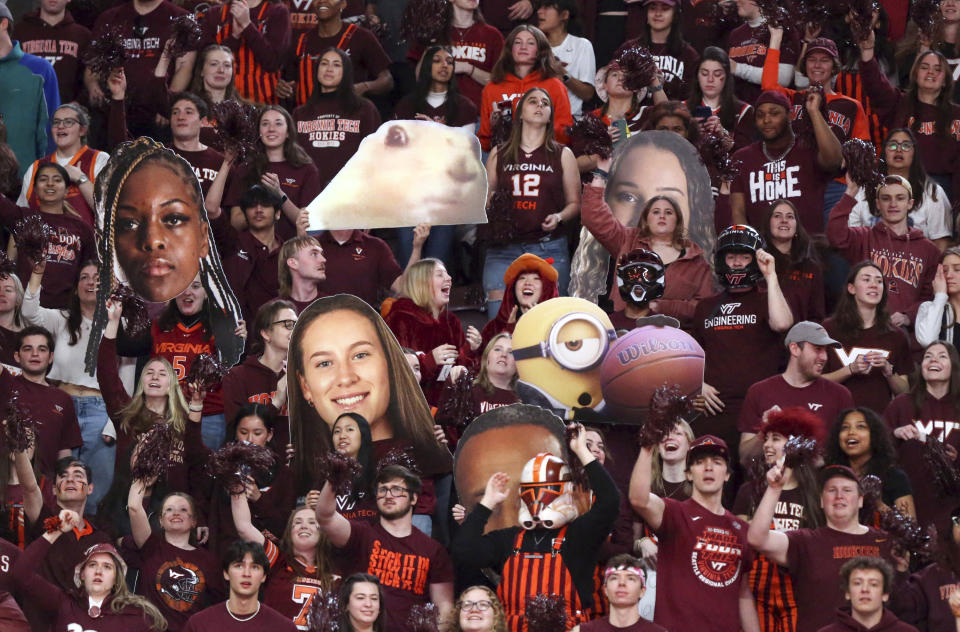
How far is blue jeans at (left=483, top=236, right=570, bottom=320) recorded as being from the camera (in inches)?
500

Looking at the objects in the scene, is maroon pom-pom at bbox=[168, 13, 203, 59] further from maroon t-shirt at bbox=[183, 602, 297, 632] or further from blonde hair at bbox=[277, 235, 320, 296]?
maroon t-shirt at bbox=[183, 602, 297, 632]

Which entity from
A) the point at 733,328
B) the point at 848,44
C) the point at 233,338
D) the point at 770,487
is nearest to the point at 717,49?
the point at 848,44

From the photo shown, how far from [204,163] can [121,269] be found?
1.23 metres

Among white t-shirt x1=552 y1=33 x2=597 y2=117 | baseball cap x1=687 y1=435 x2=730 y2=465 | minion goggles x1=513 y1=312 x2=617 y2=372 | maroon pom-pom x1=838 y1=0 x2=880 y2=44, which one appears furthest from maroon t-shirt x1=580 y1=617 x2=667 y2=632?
maroon pom-pom x1=838 y1=0 x2=880 y2=44

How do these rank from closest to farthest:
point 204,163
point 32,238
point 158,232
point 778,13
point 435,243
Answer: point 32,238 → point 158,232 → point 204,163 → point 435,243 → point 778,13

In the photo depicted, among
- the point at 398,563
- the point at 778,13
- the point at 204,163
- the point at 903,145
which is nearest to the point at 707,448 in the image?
the point at 398,563

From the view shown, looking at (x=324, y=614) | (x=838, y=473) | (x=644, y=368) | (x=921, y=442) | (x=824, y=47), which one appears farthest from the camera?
(x=824, y=47)

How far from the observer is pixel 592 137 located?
12.7 metres

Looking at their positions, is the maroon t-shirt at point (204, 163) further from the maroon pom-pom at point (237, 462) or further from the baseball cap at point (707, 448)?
the baseball cap at point (707, 448)

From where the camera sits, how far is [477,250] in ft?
44.5

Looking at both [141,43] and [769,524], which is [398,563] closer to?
[769,524]

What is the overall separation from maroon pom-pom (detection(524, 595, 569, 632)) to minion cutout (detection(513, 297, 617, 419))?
152cm

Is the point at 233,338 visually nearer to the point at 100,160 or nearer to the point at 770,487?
the point at 100,160

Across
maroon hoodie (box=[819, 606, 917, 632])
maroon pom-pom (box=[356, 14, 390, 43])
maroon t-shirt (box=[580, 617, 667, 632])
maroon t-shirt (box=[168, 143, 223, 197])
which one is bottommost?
maroon t-shirt (box=[580, 617, 667, 632])
